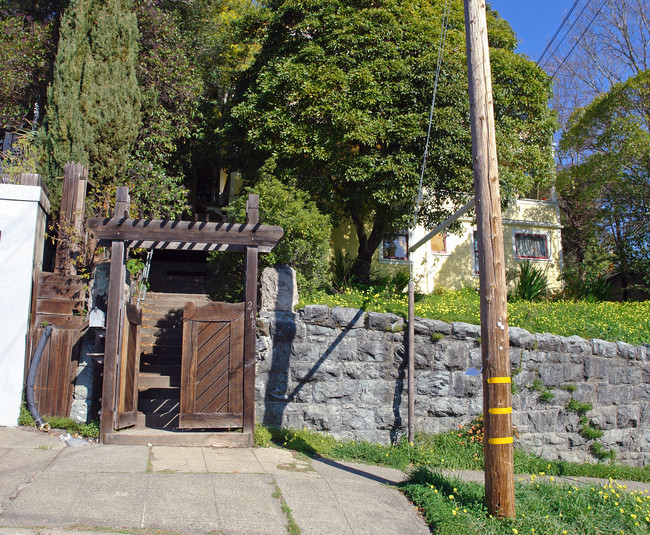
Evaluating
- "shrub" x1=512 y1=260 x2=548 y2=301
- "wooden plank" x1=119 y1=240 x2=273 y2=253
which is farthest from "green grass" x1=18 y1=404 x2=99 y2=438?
"shrub" x1=512 y1=260 x2=548 y2=301

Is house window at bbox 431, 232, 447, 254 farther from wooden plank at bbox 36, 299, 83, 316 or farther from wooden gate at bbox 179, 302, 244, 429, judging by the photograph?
wooden plank at bbox 36, 299, 83, 316

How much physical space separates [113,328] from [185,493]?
8.44 feet

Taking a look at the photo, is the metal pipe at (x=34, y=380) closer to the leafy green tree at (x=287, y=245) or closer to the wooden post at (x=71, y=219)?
the wooden post at (x=71, y=219)

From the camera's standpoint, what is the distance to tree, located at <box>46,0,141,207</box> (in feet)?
36.9

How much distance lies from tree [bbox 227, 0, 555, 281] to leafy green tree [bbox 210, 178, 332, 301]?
169cm

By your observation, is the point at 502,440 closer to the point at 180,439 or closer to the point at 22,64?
the point at 180,439

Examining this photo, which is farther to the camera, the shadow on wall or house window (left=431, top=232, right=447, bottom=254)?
house window (left=431, top=232, right=447, bottom=254)

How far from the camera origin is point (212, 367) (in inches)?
279

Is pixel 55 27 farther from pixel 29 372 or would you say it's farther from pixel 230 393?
pixel 230 393

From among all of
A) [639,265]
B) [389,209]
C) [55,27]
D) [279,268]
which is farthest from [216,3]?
[639,265]

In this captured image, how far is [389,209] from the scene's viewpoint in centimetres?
1298

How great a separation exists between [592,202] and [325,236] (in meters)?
13.2

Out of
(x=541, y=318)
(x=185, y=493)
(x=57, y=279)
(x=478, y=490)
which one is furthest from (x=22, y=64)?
(x=478, y=490)

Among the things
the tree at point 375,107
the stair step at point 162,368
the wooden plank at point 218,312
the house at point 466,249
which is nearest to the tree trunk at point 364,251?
the tree at point 375,107
